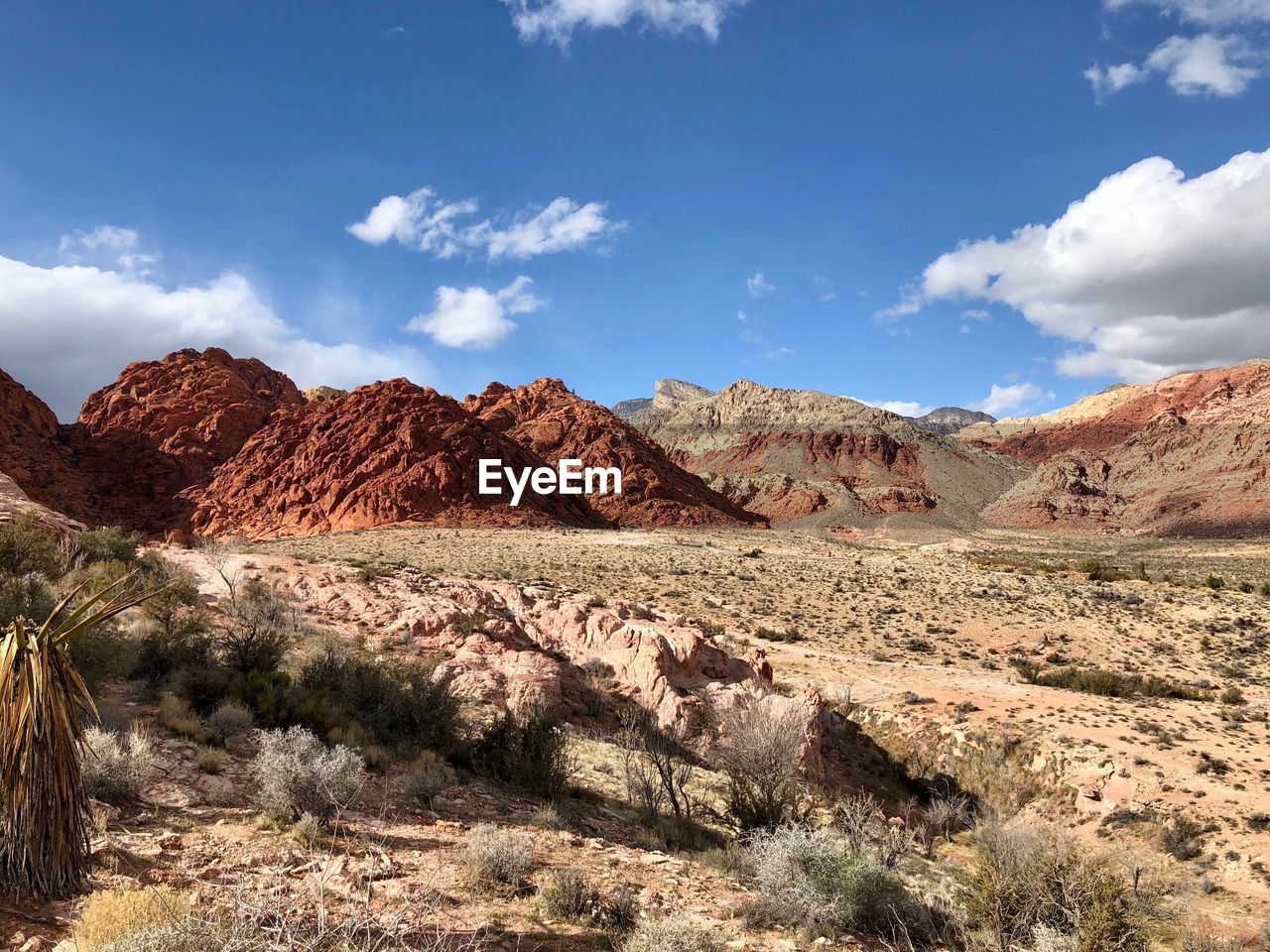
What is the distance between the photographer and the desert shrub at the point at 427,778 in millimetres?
8219

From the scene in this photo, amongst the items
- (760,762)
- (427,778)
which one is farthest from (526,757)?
(760,762)

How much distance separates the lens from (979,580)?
35.2 metres

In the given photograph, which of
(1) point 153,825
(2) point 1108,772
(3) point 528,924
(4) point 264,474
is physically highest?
(4) point 264,474

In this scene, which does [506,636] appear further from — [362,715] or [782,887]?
[782,887]

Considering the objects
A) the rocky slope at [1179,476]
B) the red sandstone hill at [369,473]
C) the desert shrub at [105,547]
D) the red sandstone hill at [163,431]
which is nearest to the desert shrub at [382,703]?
the desert shrub at [105,547]

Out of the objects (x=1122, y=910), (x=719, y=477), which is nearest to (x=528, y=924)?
(x=1122, y=910)

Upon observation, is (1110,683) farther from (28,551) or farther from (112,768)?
(28,551)

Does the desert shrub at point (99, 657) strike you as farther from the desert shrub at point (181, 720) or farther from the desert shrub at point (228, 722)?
the desert shrub at point (228, 722)

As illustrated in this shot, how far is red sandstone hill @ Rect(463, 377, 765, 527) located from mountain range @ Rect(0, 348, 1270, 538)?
0.28 meters

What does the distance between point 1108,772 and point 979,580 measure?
2225cm

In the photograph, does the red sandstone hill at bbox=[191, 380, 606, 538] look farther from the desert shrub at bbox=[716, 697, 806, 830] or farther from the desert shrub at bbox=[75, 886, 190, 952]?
the desert shrub at bbox=[75, 886, 190, 952]

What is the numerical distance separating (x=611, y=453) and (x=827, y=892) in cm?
7532

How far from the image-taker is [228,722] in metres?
8.80

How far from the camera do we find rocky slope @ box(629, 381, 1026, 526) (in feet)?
345
